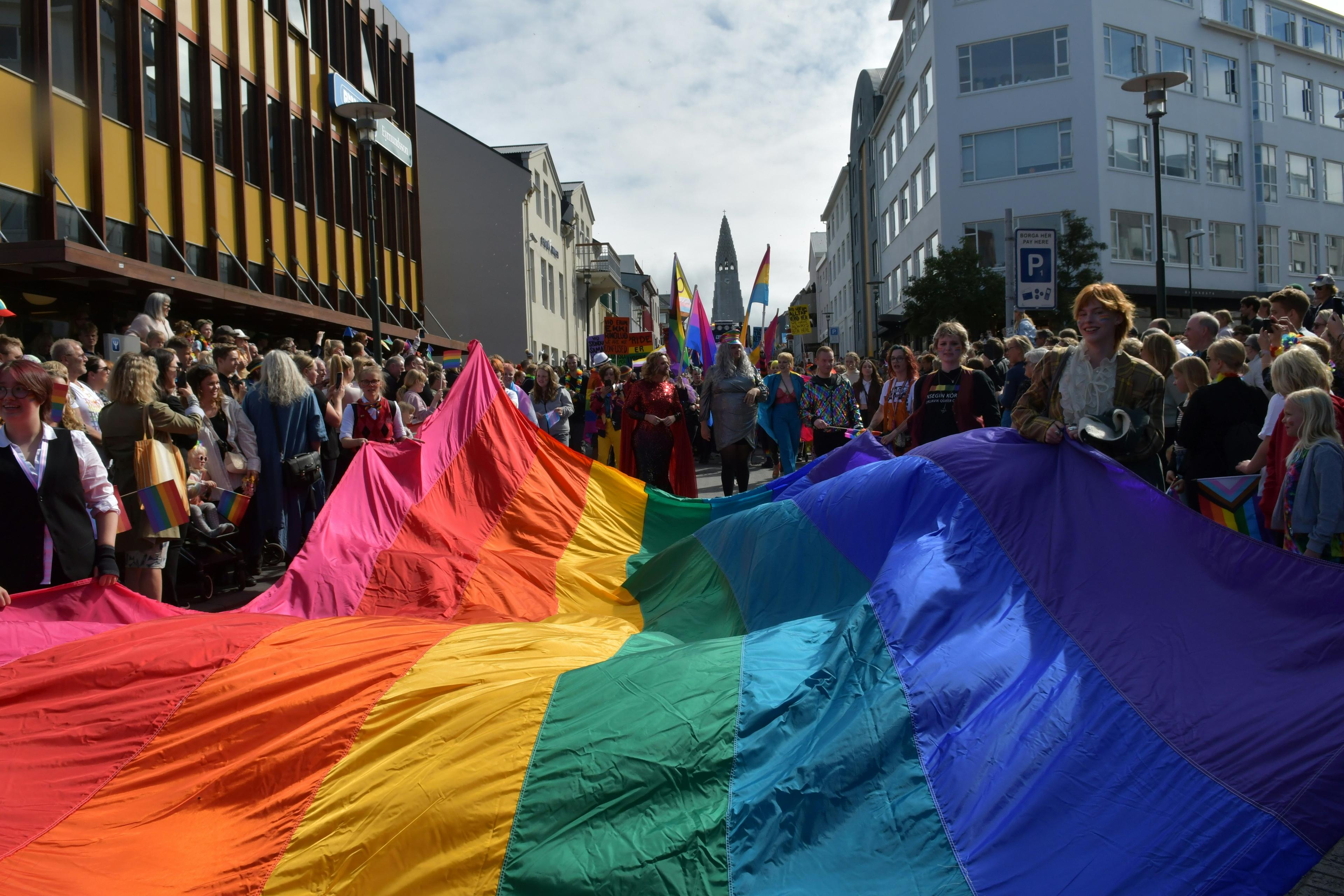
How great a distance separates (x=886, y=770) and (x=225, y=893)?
2.12 meters

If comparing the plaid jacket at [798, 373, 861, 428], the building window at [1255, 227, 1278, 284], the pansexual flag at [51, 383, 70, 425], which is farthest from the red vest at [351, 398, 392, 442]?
the building window at [1255, 227, 1278, 284]

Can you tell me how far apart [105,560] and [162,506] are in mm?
1174

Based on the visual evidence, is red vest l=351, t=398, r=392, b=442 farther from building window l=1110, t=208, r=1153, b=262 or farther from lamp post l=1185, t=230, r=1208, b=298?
lamp post l=1185, t=230, r=1208, b=298

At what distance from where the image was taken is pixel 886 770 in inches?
122

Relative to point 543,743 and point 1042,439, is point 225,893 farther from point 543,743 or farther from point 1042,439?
point 1042,439

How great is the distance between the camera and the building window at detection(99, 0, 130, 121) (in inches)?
629

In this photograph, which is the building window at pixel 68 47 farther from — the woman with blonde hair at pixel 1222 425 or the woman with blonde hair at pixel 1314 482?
the woman with blonde hair at pixel 1314 482

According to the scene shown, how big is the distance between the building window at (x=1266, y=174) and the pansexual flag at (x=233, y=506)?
43444 mm

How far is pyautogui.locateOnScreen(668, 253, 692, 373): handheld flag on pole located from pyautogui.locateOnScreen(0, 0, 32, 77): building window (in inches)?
526

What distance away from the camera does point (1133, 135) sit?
115ft

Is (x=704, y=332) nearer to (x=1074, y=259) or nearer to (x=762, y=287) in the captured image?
(x=762, y=287)

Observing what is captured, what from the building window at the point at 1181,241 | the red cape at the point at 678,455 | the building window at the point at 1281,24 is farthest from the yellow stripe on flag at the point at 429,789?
the building window at the point at 1281,24

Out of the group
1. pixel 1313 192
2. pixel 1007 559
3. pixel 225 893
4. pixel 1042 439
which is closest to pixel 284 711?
pixel 225 893

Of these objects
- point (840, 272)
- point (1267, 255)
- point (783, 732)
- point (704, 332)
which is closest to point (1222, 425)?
point (783, 732)
